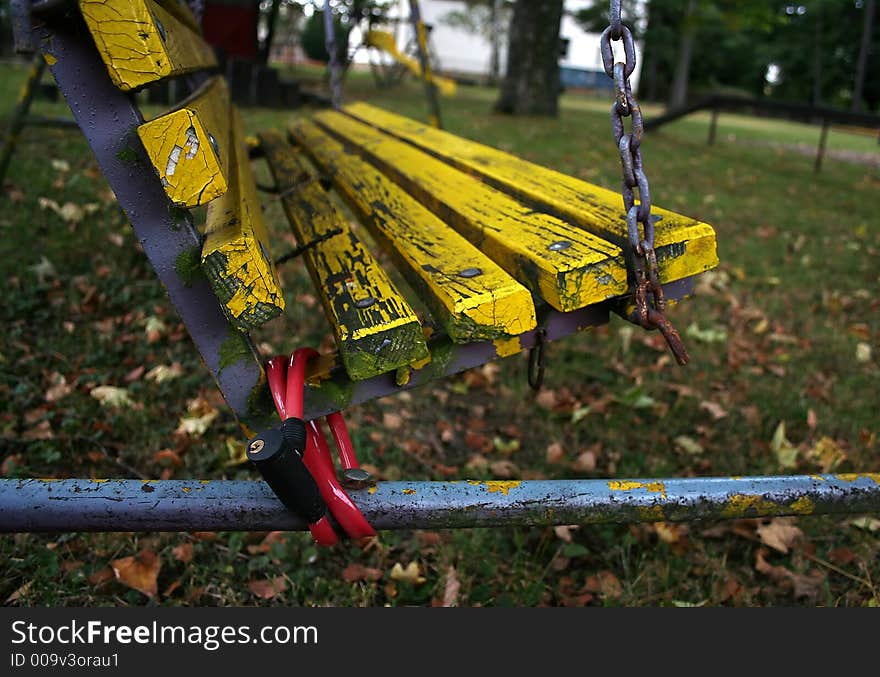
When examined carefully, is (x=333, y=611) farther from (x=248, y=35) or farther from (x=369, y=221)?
(x=248, y=35)

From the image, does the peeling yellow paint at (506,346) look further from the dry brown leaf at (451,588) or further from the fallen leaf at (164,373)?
the fallen leaf at (164,373)

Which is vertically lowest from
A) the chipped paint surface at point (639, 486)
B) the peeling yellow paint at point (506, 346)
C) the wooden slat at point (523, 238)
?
the chipped paint surface at point (639, 486)

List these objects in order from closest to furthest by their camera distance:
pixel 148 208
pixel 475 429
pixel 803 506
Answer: pixel 148 208 → pixel 803 506 → pixel 475 429

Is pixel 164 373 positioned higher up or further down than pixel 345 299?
further down

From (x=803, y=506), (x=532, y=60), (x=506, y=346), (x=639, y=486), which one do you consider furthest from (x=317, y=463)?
(x=532, y=60)

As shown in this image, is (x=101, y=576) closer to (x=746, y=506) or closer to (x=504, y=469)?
(x=504, y=469)

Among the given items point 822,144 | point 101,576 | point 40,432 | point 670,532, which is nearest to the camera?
point 101,576

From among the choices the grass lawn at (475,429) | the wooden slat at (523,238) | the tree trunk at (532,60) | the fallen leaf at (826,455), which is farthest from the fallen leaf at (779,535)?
the tree trunk at (532,60)

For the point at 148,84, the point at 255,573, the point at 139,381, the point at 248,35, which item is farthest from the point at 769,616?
the point at 248,35

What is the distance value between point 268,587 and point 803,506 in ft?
3.85

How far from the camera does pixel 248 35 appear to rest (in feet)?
28.9

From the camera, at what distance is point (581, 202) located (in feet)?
4.81

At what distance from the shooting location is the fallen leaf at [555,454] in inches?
87.8

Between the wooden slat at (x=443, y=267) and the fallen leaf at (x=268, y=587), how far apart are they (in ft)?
2.70
